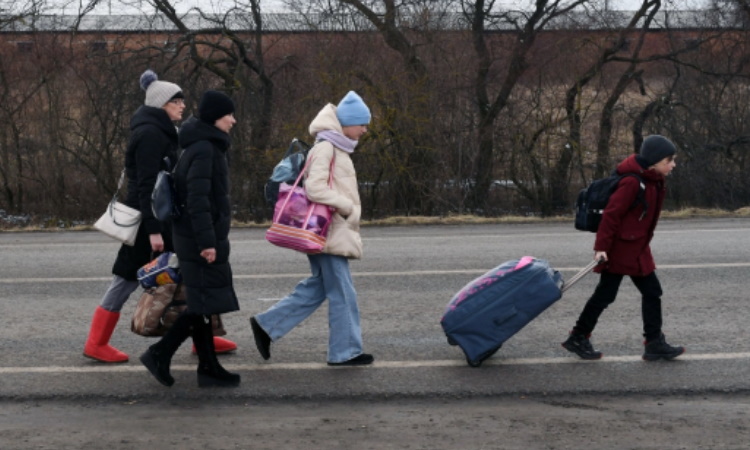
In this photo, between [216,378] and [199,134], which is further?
[216,378]

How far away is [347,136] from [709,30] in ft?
61.7

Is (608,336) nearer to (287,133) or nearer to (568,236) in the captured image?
(568,236)

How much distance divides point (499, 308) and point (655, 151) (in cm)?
132

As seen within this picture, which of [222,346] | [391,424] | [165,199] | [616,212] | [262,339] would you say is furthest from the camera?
[222,346]

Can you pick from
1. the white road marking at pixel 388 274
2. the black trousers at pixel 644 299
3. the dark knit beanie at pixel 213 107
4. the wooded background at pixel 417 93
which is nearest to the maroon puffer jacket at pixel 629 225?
the black trousers at pixel 644 299

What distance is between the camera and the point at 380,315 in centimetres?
847

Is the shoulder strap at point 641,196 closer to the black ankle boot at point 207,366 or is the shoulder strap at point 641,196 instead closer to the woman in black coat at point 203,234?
the woman in black coat at point 203,234

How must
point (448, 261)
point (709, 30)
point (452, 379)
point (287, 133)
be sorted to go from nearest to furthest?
point (452, 379), point (448, 261), point (287, 133), point (709, 30)

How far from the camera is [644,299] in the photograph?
6871mm

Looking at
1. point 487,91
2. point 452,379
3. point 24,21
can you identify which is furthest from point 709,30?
point 452,379

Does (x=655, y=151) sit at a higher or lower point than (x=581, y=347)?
higher

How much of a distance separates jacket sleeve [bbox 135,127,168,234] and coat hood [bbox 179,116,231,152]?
Result: 16.3 inches

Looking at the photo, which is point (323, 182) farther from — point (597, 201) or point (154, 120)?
point (597, 201)

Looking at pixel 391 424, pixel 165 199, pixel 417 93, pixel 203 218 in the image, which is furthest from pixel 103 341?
pixel 417 93
